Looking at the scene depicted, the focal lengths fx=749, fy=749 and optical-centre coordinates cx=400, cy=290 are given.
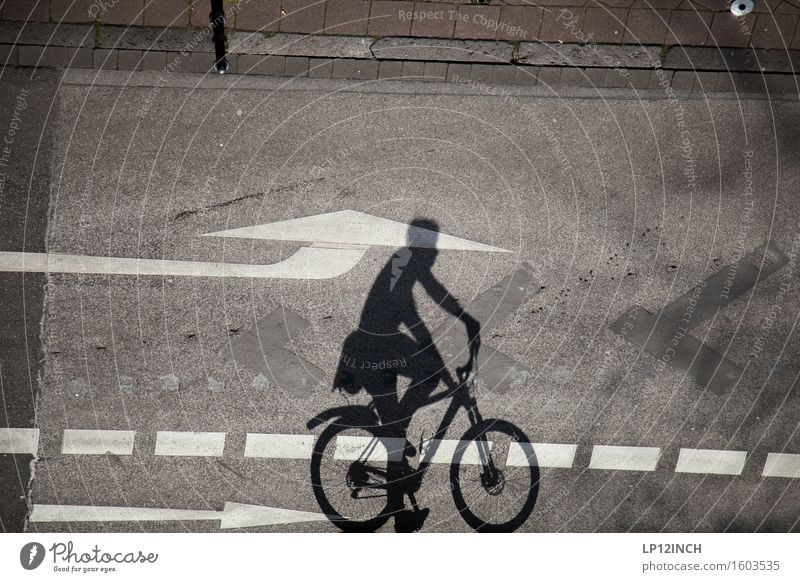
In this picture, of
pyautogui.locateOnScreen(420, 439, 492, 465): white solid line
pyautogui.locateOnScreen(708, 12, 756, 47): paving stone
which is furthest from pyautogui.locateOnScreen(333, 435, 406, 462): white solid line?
pyautogui.locateOnScreen(708, 12, 756, 47): paving stone

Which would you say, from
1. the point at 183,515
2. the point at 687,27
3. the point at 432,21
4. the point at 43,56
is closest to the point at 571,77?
the point at 687,27

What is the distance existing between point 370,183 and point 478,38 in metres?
2.08

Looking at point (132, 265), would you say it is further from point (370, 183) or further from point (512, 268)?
point (512, 268)

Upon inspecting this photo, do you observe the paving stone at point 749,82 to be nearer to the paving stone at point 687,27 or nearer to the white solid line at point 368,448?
the paving stone at point 687,27

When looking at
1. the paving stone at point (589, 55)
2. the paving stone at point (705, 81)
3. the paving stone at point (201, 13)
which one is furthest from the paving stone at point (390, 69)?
the paving stone at point (705, 81)

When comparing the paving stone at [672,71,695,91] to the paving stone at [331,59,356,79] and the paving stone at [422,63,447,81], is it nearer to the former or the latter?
the paving stone at [422,63,447,81]

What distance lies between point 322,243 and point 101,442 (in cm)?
331

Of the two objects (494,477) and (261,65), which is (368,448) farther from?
(261,65)

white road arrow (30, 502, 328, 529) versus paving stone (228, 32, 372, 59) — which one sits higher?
paving stone (228, 32, 372, 59)

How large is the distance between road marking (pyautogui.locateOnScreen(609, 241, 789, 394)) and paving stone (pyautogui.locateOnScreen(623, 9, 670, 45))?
276 centimetres

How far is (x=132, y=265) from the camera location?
8.36 m

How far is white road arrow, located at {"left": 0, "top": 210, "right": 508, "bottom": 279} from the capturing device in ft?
27.6

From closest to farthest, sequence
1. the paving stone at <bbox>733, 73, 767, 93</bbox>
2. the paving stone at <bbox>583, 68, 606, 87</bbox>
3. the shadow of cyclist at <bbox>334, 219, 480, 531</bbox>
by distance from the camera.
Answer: the shadow of cyclist at <bbox>334, 219, 480, 531</bbox> < the paving stone at <bbox>583, 68, 606, 87</bbox> < the paving stone at <bbox>733, 73, 767, 93</bbox>
